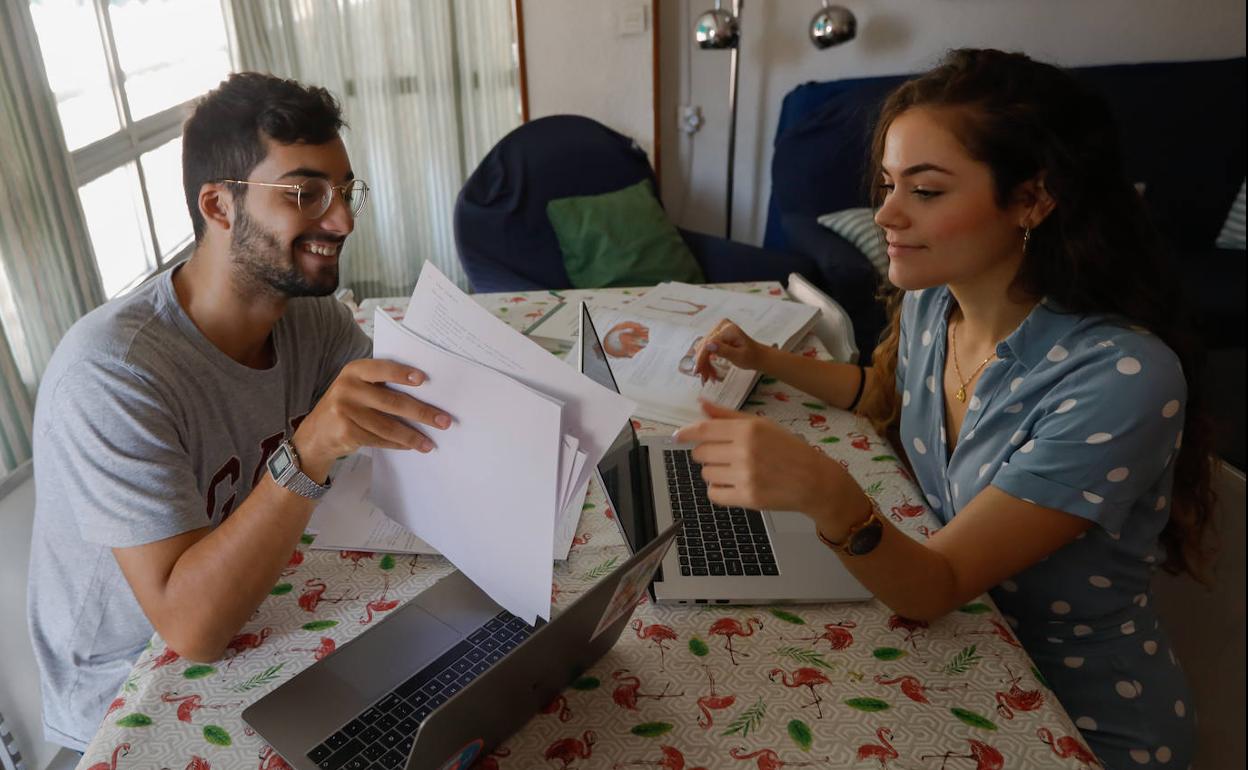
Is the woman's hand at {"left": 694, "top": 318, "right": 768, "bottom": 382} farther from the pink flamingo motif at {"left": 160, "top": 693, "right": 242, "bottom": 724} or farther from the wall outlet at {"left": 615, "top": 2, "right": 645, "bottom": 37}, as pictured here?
the wall outlet at {"left": 615, "top": 2, "right": 645, "bottom": 37}

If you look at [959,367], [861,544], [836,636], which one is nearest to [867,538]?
[861,544]

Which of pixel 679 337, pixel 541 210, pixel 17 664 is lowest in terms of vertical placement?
pixel 17 664

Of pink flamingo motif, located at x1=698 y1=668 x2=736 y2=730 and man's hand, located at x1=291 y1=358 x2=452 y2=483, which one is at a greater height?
man's hand, located at x1=291 y1=358 x2=452 y2=483

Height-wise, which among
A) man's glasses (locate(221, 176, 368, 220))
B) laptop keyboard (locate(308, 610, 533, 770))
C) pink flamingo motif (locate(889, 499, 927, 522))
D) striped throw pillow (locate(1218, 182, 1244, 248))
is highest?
man's glasses (locate(221, 176, 368, 220))

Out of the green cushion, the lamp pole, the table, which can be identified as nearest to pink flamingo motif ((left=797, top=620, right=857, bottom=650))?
the table

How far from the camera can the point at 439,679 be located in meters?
0.82

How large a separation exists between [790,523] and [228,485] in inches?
29.8

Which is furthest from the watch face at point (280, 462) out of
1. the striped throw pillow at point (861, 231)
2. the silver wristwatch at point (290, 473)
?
the striped throw pillow at point (861, 231)

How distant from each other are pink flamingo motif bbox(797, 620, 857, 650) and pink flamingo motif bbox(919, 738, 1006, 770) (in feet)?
0.51

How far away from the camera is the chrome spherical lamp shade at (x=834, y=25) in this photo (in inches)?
114

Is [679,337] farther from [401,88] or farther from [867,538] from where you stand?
[401,88]

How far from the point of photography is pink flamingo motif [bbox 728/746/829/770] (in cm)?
75

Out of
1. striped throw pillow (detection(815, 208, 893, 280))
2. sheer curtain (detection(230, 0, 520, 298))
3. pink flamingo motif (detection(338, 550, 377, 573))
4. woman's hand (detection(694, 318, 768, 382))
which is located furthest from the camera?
sheer curtain (detection(230, 0, 520, 298))

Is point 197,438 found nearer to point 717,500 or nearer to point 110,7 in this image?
point 717,500
